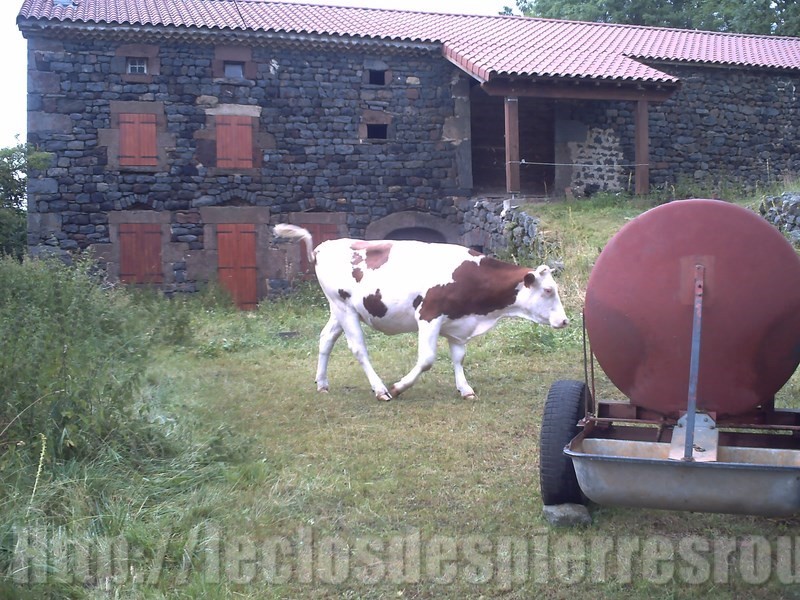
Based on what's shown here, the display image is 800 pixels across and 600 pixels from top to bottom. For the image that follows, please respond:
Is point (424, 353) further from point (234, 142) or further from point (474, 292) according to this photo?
point (234, 142)

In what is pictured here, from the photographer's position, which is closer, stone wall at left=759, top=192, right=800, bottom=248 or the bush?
the bush

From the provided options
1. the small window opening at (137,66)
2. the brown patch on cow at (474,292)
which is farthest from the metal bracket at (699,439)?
the small window opening at (137,66)

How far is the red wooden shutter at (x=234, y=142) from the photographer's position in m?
15.8

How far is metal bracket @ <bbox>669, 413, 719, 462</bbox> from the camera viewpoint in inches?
136

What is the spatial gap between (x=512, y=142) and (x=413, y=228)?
292 cm

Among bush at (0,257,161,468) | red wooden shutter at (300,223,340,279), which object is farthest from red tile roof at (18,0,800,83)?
bush at (0,257,161,468)

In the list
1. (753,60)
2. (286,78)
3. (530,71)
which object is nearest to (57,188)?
(286,78)

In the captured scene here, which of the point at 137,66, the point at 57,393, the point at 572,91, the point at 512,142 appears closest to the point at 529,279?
the point at 57,393

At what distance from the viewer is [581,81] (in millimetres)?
15383

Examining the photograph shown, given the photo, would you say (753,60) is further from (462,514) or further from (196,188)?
(462,514)

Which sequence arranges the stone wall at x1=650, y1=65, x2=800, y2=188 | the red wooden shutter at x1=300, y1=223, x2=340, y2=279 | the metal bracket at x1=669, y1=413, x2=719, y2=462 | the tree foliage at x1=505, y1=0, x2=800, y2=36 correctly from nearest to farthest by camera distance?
1. the metal bracket at x1=669, y1=413, x2=719, y2=462
2. the red wooden shutter at x1=300, y1=223, x2=340, y2=279
3. the stone wall at x1=650, y1=65, x2=800, y2=188
4. the tree foliage at x1=505, y1=0, x2=800, y2=36

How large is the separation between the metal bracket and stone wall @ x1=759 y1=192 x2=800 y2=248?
7927 millimetres

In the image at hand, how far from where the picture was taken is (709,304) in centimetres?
353

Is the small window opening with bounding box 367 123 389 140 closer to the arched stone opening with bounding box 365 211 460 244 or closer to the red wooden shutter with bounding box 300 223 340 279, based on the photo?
the arched stone opening with bounding box 365 211 460 244
